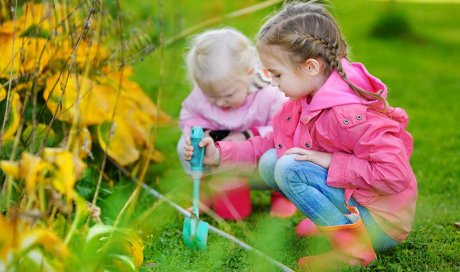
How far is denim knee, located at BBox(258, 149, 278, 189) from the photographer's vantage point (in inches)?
100

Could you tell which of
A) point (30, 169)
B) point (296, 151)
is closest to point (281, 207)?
point (296, 151)

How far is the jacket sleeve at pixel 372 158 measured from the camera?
2154mm

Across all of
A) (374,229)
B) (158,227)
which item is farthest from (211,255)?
(374,229)

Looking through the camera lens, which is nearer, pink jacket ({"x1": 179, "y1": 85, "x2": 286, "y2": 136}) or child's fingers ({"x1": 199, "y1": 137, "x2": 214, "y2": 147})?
child's fingers ({"x1": 199, "y1": 137, "x2": 214, "y2": 147})

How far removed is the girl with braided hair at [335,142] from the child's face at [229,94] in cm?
47

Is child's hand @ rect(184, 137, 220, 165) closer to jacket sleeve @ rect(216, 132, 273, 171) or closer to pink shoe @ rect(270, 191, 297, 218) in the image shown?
jacket sleeve @ rect(216, 132, 273, 171)

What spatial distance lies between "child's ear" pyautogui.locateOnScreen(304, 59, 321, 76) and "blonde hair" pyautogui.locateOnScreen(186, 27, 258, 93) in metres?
0.54

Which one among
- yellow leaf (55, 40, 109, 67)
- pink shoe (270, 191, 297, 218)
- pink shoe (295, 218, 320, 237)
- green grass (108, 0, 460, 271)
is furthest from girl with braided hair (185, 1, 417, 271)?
yellow leaf (55, 40, 109, 67)

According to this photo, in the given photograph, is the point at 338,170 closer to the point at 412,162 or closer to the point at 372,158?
the point at 372,158

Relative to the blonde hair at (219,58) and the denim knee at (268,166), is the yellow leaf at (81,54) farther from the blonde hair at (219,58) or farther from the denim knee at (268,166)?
the denim knee at (268,166)

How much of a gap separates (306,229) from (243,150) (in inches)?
14.9

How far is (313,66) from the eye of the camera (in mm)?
2277

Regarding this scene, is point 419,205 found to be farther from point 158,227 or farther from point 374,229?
Result: point 158,227

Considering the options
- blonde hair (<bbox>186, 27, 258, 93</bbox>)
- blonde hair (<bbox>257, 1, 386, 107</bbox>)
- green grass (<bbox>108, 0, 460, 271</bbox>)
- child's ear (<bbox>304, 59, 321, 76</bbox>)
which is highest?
blonde hair (<bbox>257, 1, 386, 107</bbox>)
